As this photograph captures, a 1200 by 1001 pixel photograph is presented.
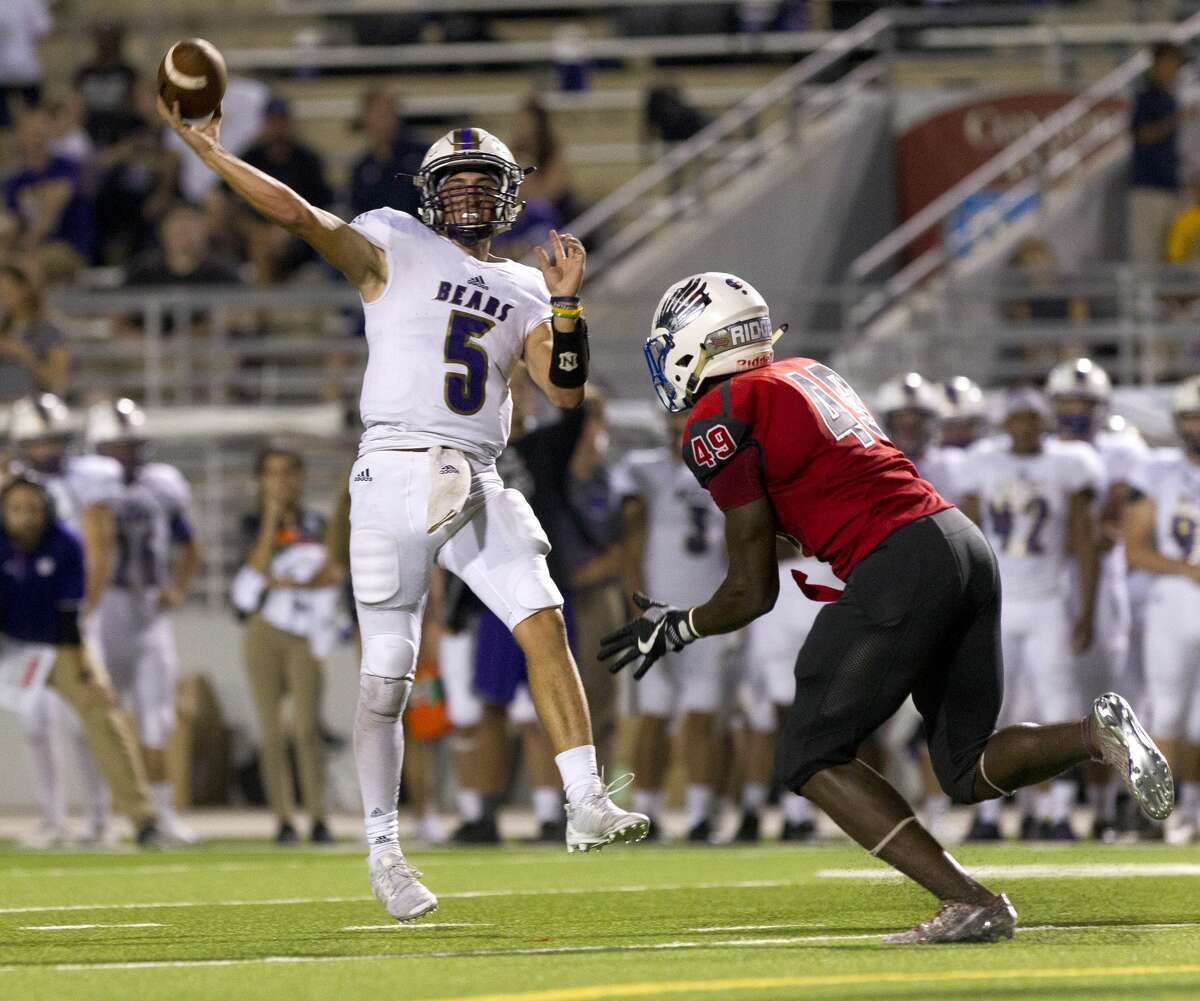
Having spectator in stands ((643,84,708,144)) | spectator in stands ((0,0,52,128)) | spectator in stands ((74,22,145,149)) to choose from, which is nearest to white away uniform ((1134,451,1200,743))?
spectator in stands ((643,84,708,144))

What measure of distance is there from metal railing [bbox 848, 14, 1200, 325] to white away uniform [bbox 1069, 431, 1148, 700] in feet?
11.7

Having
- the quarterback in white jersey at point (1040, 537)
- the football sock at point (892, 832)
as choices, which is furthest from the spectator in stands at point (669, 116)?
the football sock at point (892, 832)

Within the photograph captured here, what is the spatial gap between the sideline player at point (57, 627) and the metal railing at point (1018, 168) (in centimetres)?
585

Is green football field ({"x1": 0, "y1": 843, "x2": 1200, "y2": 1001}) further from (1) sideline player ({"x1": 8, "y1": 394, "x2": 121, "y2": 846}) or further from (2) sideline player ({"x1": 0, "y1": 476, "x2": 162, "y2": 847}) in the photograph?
(1) sideline player ({"x1": 8, "y1": 394, "x2": 121, "y2": 846})

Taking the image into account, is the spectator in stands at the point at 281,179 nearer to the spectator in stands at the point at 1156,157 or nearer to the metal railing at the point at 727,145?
the metal railing at the point at 727,145

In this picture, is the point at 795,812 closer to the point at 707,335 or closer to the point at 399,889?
the point at 399,889

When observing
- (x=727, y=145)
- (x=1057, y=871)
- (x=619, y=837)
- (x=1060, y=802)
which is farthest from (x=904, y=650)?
(x=727, y=145)

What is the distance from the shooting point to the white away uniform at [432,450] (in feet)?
21.4

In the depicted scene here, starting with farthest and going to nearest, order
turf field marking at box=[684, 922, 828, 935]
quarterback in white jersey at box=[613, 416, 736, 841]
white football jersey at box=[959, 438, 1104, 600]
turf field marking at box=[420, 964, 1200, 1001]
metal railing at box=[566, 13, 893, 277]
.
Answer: metal railing at box=[566, 13, 893, 277] → quarterback in white jersey at box=[613, 416, 736, 841] → white football jersey at box=[959, 438, 1104, 600] → turf field marking at box=[684, 922, 828, 935] → turf field marking at box=[420, 964, 1200, 1001]

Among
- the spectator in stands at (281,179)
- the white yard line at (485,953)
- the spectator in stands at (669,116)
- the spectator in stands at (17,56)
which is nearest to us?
the white yard line at (485,953)

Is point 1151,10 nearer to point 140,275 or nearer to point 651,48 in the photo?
point 651,48

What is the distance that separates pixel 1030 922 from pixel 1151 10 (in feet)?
42.4

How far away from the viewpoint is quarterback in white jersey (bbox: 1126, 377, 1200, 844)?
34.8 feet

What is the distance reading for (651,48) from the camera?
18.4 meters
